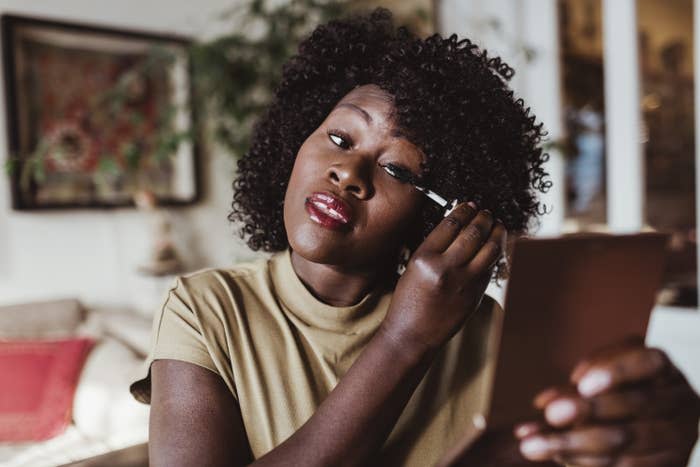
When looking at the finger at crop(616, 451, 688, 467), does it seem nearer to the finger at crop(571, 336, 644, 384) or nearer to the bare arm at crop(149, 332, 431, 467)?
the finger at crop(571, 336, 644, 384)

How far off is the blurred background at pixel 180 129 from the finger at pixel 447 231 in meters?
1.72

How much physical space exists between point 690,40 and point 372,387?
2.30m

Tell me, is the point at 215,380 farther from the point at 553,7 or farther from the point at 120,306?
the point at 553,7

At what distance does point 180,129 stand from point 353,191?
2.51 meters

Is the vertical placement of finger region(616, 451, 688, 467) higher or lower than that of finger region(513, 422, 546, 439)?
lower

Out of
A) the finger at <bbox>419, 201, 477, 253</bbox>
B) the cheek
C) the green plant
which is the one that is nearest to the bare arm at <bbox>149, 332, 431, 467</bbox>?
the finger at <bbox>419, 201, 477, 253</bbox>

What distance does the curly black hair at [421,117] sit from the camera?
0.89m

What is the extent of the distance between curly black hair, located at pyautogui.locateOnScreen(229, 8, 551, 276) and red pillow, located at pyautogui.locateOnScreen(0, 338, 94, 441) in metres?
1.28

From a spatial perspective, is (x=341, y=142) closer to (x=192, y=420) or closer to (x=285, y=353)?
(x=285, y=353)

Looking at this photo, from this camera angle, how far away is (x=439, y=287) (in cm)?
62

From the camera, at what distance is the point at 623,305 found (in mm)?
491

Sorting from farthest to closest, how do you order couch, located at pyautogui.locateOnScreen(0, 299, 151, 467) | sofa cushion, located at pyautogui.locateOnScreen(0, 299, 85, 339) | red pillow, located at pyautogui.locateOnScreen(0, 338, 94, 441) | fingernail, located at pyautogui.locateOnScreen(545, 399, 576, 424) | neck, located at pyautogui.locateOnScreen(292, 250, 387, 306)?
sofa cushion, located at pyautogui.locateOnScreen(0, 299, 85, 339) < red pillow, located at pyautogui.locateOnScreen(0, 338, 94, 441) < couch, located at pyautogui.locateOnScreen(0, 299, 151, 467) < neck, located at pyautogui.locateOnScreen(292, 250, 387, 306) < fingernail, located at pyautogui.locateOnScreen(545, 399, 576, 424)

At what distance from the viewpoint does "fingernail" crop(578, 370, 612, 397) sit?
0.49 meters

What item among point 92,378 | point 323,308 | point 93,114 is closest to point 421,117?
point 323,308
